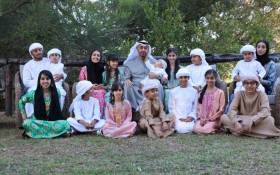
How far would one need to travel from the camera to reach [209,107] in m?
6.32

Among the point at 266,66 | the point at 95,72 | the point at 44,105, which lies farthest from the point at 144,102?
the point at 266,66

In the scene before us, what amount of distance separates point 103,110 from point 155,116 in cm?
72

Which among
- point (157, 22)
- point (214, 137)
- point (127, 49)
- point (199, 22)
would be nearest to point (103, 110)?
point (214, 137)

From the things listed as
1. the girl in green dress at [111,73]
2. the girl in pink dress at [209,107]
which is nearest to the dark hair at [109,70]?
the girl in green dress at [111,73]

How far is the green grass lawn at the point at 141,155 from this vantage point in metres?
4.02

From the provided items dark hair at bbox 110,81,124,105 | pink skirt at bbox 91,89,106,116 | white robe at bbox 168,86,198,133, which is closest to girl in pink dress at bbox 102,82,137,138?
dark hair at bbox 110,81,124,105

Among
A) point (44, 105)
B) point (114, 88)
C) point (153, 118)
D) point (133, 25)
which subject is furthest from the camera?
point (133, 25)

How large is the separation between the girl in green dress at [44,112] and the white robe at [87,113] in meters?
0.18

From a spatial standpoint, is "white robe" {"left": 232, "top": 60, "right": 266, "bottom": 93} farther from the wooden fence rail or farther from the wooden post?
the wooden post

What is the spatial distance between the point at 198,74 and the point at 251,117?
4.56 ft

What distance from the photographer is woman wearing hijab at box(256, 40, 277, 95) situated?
687 centimetres

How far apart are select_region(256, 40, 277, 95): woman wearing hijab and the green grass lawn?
1.35 m

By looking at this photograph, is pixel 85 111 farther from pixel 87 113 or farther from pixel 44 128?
pixel 44 128

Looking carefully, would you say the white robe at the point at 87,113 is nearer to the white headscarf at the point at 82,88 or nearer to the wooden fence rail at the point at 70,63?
the white headscarf at the point at 82,88
